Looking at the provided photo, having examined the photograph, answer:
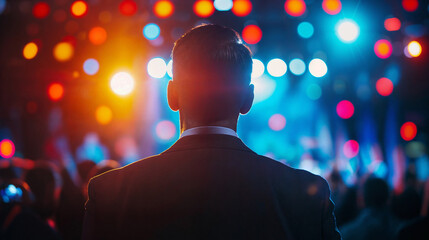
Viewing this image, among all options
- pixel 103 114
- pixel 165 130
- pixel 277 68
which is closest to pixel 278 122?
pixel 165 130

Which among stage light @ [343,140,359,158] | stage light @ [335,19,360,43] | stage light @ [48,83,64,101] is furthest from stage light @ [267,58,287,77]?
stage light @ [343,140,359,158]

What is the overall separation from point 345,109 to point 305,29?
7.35 meters

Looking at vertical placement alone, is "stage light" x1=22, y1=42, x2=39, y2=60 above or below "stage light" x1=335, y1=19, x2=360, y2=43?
below

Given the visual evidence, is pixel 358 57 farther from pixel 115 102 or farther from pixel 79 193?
pixel 79 193

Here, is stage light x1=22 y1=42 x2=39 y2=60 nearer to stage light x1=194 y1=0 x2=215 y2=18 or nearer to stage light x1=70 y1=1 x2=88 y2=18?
stage light x1=70 y1=1 x2=88 y2=18

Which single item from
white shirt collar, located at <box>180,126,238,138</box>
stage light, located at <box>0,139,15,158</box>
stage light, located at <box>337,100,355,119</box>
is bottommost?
stage light, located at <box>0,139,15,158</box>

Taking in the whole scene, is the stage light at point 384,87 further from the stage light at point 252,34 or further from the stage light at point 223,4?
the stage light at point 223,4

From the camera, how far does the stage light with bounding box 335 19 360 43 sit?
7.46m

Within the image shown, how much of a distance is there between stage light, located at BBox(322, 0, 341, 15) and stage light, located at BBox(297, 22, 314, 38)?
1.90 ft

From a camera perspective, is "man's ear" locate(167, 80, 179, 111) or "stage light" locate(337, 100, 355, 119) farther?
"stage light" locate(337, 100, 355, 119)

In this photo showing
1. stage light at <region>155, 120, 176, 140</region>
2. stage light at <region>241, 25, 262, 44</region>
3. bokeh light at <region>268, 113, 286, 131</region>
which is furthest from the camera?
bokeh light at <region>268, 113, 286, 131</region>

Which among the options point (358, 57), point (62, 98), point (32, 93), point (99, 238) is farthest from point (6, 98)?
point (99, 238)

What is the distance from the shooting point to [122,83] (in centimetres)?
873

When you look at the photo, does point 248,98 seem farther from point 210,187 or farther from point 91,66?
point 91,66
